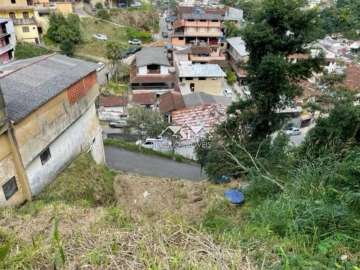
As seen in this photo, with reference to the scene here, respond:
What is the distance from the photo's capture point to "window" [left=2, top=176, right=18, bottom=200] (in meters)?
7.09

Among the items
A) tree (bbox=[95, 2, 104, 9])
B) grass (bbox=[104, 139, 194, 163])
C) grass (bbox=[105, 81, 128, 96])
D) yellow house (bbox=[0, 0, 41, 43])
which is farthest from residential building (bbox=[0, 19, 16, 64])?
grass (bbox=[104, 139, 194, 163])

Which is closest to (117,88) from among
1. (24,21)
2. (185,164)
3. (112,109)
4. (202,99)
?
(112,109)

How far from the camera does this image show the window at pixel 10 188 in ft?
23.3

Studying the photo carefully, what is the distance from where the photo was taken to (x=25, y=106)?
7.23m

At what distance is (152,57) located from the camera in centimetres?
3012

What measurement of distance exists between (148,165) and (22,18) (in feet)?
83.4

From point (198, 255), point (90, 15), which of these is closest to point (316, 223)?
point (198, 255)

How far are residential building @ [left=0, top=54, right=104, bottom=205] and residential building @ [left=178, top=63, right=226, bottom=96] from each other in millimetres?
16795

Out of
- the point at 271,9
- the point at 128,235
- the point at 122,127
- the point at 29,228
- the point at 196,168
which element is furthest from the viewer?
the point at 122,127

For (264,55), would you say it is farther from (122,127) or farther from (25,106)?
(122,127)

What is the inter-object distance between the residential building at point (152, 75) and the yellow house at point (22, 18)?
438 inches

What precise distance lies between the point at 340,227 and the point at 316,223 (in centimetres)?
24

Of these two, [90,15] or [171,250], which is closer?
[171,250]

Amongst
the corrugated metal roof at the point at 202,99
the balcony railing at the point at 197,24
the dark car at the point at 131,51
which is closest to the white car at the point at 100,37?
the dark car at the point at 131,51
